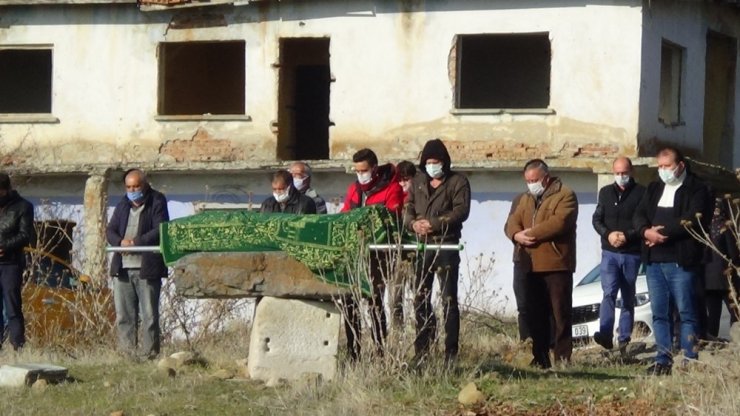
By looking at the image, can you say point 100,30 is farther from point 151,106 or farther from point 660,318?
point 660,318

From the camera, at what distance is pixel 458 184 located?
12.6 metres

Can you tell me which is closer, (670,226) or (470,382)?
(470,382)

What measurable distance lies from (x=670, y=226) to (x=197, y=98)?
1688 centimetres

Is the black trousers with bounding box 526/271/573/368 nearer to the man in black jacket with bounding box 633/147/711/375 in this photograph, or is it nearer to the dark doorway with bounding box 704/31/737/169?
the man in black jacket with bounding box 633/147/711/375

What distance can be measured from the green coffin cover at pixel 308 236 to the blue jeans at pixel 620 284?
3916 millimetres

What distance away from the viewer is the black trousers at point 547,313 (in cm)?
1301

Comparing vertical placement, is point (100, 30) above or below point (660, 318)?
above

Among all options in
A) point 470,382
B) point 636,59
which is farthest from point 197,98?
point 470,382

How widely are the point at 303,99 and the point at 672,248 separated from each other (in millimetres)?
16246

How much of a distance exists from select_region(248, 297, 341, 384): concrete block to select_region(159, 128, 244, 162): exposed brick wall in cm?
1369

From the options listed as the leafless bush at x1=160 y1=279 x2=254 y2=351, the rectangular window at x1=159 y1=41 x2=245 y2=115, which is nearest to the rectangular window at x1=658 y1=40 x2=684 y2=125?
the rectangular window at x1=159 y1=41 x2=245 y2=115

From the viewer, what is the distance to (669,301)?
41.0ft

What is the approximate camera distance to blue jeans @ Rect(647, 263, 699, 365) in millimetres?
12148

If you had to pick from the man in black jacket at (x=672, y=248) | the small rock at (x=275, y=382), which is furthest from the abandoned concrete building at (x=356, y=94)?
the small rock at (x=275, y=382)
